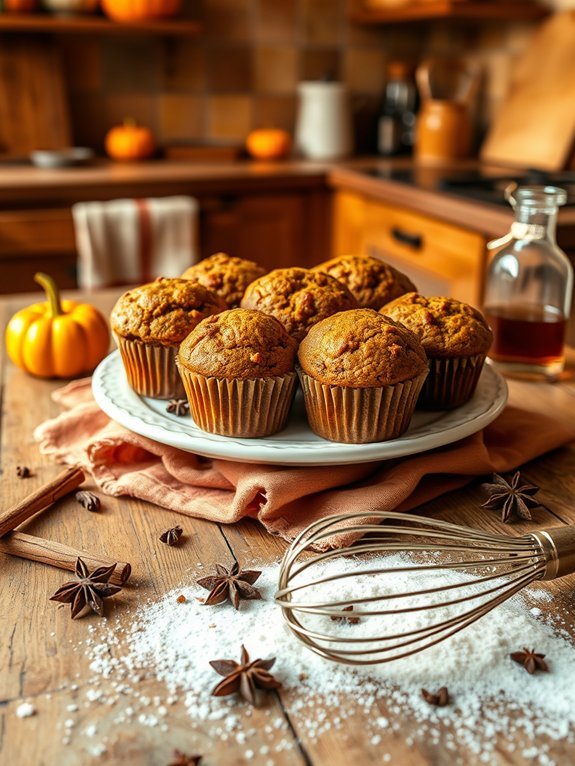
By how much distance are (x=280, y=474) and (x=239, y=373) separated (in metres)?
0.12

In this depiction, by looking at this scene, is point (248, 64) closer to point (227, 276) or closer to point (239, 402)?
point (227, 276)

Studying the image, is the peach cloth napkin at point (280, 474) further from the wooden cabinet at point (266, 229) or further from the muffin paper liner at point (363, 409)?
the wooden cabinet at point (266, 229)

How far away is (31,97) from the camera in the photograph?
8.87ft

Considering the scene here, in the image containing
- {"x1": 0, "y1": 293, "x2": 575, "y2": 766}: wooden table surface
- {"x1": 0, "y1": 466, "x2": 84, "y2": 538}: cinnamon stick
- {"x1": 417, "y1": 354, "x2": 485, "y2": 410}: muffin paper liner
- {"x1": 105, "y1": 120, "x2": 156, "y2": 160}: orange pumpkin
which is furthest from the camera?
{"x1": 105, "y1": 120, "x2": 156, "y2": 160}: orange pumpkin

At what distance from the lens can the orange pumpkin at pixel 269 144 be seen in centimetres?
286

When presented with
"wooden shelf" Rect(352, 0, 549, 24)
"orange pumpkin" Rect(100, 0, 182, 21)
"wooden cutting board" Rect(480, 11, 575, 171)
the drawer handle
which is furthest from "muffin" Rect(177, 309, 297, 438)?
"orange pumpkin" Rect(100, 0, 182, 21)

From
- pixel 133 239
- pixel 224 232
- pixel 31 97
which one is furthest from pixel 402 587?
pixel 31 97

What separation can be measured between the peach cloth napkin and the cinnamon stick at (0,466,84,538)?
0.02m

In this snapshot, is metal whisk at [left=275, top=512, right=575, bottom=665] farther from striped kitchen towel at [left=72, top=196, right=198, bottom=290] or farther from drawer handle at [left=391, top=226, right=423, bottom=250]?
striped kitchen towel at [left=72, top=196, right=198, bottom=290]

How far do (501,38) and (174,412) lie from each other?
2481mm

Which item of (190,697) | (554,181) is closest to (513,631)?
(190,697)

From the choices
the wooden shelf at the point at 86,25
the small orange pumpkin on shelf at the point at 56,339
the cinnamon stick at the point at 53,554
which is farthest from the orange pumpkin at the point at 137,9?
the cinnamon stick at the point at 53,554

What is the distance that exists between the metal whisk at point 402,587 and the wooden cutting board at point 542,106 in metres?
2.01

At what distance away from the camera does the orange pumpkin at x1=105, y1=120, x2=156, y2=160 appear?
278 centimetres
